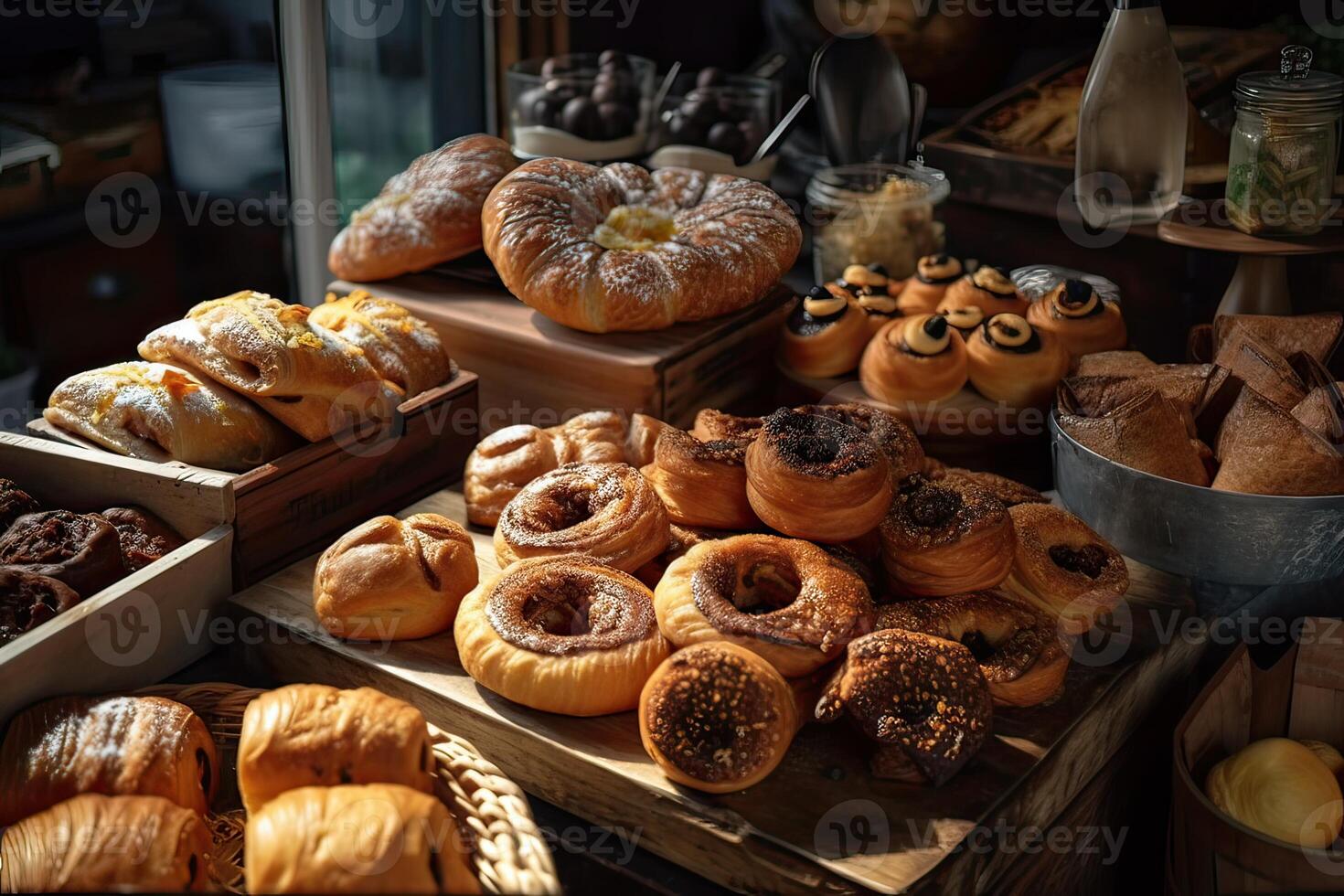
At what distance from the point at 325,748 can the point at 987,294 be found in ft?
5.32

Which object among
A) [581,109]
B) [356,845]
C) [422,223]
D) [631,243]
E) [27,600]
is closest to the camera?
[356,845]

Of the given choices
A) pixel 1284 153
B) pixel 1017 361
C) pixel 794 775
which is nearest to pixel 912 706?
pixel 794 775

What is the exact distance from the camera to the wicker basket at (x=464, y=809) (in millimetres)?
1303

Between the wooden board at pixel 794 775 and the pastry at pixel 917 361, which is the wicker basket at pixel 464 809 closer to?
the wooden board at pixel 794 775

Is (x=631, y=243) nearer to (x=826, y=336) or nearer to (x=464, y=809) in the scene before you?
(x=826, y=336)

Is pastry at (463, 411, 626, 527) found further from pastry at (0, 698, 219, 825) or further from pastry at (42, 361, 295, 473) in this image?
pastry at (0, 698, 219, 825)

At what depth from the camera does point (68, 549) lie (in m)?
1.68

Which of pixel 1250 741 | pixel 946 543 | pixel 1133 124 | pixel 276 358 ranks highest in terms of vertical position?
pixel 1133 124

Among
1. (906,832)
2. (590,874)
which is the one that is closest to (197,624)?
(590,874)

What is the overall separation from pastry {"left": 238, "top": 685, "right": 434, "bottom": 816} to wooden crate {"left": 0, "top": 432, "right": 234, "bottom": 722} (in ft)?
1.13

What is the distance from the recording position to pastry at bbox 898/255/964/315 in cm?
249

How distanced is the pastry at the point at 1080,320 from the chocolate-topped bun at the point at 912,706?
1018 millimetres

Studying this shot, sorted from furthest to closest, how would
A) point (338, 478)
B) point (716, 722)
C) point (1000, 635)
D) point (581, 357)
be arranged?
point (581, 357)
point (338, 478)
point (1000, 635)
point (716, 722)

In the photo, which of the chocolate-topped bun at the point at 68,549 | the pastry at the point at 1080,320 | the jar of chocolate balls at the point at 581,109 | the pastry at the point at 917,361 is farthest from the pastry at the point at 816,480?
the jar of chocolate balls at the point at 581,109
